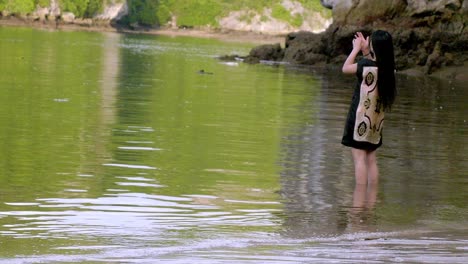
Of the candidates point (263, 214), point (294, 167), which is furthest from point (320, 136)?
point (263, 214)

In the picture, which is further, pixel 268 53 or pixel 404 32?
pixel 268 53

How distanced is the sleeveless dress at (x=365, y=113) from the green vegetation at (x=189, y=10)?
403ft

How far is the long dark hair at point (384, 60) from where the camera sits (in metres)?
9.60

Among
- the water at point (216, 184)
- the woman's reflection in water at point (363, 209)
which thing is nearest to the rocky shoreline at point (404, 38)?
the water at point (216, 184)

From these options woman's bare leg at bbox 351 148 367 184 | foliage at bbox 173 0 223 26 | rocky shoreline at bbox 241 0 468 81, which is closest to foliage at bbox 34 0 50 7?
foliage at bbox 173 0 223 26

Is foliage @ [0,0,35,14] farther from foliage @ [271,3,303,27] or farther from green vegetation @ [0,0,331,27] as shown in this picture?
foliage @ [271,3,303,27]

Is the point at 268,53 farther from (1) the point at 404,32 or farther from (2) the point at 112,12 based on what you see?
(2) the point at 112,12

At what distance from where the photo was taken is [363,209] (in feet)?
29.5

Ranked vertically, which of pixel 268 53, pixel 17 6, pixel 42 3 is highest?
pixel 268 53

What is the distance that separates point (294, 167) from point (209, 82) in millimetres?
16618

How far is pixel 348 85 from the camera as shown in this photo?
3019cm

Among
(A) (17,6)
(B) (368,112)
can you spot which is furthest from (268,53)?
(A) (17,6)

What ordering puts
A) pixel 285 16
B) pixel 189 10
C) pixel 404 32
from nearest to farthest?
pixel 404 32, pixel 189 10, pixel 285 16

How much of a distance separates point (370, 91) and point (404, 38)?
32438 millimetres
